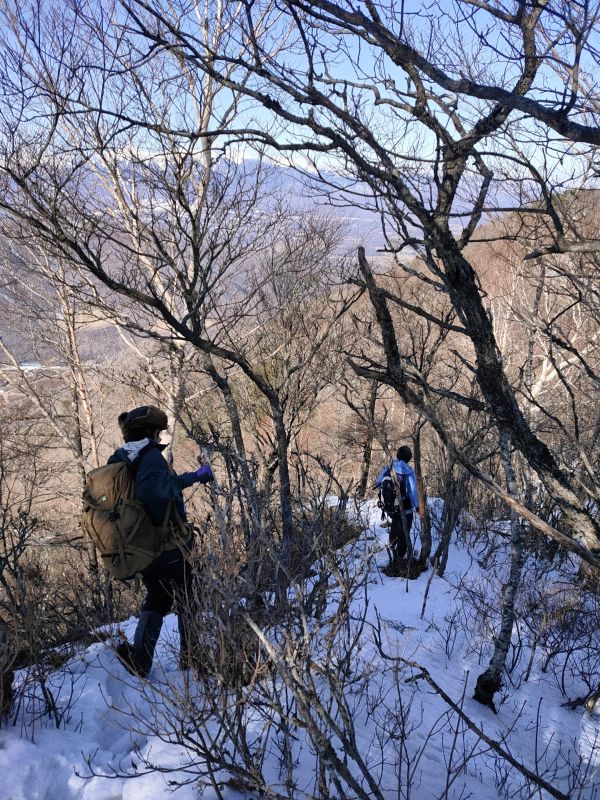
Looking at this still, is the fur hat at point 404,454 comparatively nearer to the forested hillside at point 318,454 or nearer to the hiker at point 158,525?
the forested hillside at point 318,454

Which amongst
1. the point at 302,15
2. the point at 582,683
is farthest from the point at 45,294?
Answer: the point at 582,683

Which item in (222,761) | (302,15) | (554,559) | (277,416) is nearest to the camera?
(222,761)

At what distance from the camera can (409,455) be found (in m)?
7.78

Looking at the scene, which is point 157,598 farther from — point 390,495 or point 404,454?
point 404,454

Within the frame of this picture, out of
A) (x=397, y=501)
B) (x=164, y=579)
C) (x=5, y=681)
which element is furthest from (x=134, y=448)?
(x=397, y=501)

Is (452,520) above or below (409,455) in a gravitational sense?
below

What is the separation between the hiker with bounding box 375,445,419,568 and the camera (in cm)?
730

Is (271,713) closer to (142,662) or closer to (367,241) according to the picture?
(142,662)

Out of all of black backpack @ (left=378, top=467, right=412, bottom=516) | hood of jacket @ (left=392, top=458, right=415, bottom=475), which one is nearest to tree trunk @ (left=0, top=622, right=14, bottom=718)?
black backpack @ (left=378, top=467, right=412, bottom=516)

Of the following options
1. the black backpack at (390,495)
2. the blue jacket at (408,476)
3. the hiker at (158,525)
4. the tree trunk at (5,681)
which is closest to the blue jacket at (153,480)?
the hiker at (158,525)

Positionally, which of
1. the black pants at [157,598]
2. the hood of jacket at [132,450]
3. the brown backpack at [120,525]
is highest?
the hood of jacket at [132,450]

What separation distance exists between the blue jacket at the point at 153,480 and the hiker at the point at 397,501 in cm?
437

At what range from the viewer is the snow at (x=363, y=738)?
2320mm

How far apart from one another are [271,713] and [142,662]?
875 mm
